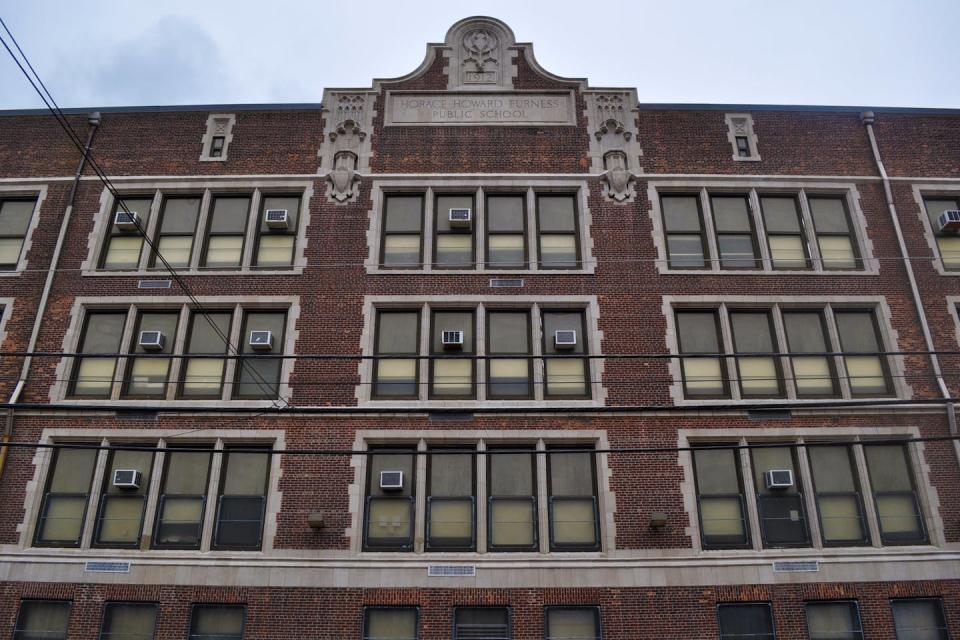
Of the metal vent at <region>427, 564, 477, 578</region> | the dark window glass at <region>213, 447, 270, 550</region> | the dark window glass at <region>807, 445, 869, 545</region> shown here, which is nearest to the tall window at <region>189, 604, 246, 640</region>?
the dark window glass at <region>213, 447, 270, 550</region>

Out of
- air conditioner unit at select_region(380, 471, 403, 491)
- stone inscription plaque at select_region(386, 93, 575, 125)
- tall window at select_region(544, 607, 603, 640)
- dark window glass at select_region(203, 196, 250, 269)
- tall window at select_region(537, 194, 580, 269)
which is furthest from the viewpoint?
stone inscription plaque at select_region(386, 93, 575, 125)

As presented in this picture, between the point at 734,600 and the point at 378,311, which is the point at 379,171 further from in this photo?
the point at 734,600

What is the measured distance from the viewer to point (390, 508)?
15.7 metres

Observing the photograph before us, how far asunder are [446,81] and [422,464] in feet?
33.5

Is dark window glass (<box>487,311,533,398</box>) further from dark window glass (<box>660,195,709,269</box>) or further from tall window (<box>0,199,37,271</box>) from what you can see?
tall window (<box>0,199,37,271</box>)

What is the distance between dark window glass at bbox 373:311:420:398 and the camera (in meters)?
16.7

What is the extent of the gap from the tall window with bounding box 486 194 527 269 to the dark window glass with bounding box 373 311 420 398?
2.41 metres

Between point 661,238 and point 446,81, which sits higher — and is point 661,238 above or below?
below

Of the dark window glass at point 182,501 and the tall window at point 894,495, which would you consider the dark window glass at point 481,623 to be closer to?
the dark window glass at point 182,501

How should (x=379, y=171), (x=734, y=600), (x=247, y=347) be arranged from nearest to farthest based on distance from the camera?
(x=734, y=600) → (x=247, y=347) → (x=379, y=171)

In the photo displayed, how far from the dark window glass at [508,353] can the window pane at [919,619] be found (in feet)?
27.7

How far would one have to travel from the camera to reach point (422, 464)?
15969mm

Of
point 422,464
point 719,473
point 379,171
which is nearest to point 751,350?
point 719,473

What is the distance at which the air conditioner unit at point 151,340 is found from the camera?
16938 millimetres
